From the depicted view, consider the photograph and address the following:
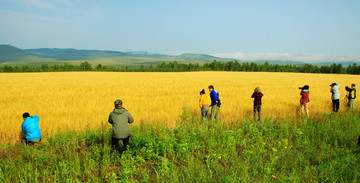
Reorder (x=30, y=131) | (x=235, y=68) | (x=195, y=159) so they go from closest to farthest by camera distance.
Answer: (x=195, y=159), (x=30, y=131), (x=235, y=68)

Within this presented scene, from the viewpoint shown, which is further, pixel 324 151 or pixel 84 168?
pixel 324 151

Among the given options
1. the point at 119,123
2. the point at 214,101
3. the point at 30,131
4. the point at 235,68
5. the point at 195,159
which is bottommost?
the point at 195,159

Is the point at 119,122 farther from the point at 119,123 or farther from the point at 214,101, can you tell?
the point at 214,101

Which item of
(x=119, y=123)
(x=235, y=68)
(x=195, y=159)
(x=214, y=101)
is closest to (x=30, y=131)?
(x=119, y=123)

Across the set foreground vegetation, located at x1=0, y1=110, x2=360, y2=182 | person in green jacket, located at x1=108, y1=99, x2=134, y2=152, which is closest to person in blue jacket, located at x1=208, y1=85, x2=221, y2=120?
foreground vegetation, located at x1=0, y1=110, x2=360, y2=182

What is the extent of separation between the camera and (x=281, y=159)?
15.8ft

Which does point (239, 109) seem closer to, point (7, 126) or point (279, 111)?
point (279, 111)

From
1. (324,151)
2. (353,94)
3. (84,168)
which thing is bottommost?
(84,168)

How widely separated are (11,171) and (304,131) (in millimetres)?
8264

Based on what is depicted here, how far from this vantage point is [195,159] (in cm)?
486

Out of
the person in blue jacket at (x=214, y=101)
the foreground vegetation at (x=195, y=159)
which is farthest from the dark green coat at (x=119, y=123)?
the person in blue jacket at (x=214, y=101)

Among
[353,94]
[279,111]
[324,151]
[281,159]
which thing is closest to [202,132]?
[281,159]

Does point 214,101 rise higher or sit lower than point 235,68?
lower

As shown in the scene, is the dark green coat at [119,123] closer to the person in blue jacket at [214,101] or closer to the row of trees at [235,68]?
the person in blue jacket at [214,101]
